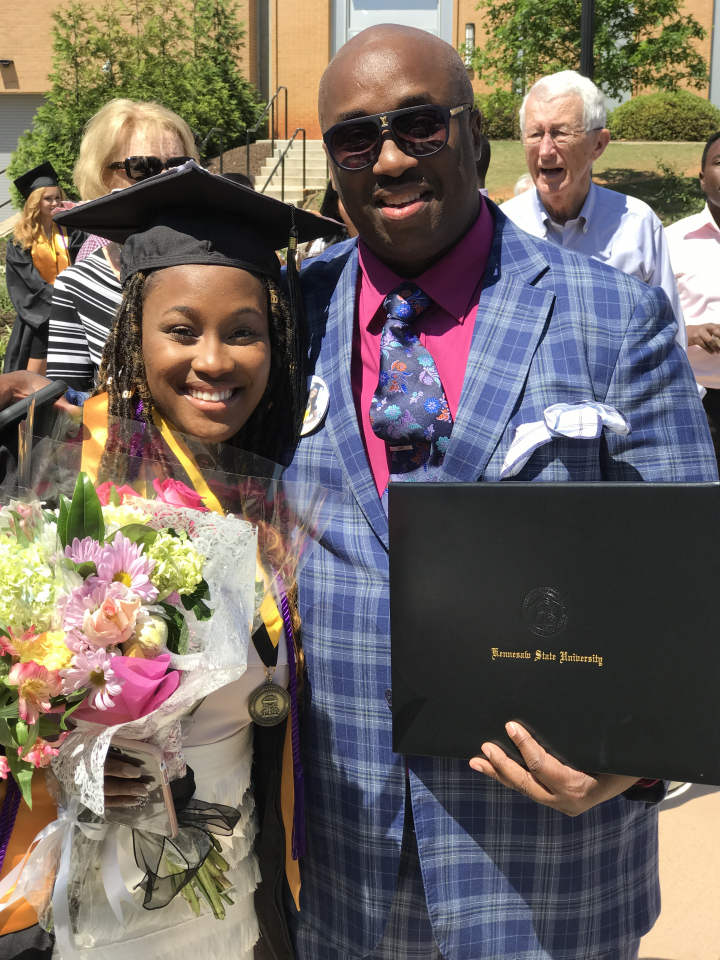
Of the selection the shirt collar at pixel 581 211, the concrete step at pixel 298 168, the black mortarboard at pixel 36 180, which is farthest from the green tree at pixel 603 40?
the shirt collar at pixel 581 211

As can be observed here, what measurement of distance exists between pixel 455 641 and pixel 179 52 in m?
19.1

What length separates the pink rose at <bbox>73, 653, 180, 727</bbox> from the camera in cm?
135

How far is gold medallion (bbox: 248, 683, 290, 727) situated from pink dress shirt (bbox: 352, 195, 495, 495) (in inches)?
18.5

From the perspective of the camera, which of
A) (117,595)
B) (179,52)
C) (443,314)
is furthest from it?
(179,52)

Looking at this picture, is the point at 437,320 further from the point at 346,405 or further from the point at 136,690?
the point at 136,690

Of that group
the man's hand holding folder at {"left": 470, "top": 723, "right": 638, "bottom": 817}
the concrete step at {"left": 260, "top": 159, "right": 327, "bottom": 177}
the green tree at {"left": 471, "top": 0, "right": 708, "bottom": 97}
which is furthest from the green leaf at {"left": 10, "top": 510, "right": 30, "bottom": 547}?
the concrete step at {"left": 260, "top": 159, "right": 327, "bottom": 177}

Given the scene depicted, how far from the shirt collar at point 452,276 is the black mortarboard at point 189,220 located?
219 millimetres

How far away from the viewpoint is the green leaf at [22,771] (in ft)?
4.58

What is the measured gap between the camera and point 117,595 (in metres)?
1.36

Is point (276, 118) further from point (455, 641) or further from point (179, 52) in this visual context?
point (455, 641)

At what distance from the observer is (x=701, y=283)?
193 inches

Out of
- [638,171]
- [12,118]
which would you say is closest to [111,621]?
[638,171]

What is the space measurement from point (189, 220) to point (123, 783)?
112 cm

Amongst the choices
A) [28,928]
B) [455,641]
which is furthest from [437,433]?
[28,928]
